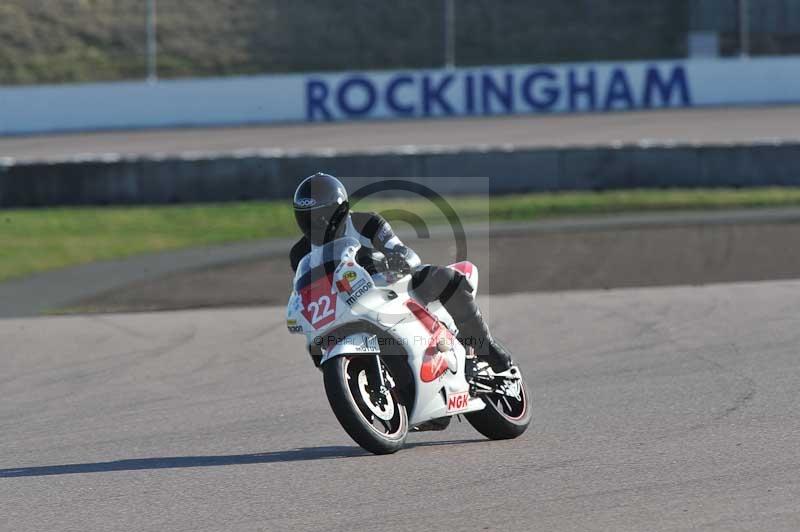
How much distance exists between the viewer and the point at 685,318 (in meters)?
11.2

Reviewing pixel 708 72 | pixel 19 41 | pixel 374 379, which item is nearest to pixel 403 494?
pixel 374 379

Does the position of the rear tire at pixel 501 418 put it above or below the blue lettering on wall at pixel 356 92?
above

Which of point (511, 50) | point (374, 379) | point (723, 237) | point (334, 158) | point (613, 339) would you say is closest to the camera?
point (374, 379)

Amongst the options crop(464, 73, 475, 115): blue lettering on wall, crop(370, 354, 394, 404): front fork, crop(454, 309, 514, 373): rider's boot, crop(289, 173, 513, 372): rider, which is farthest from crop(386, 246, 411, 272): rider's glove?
crop(464, 73, 475, 115): blue lettering on wall

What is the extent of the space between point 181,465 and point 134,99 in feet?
106

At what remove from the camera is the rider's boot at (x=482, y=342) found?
282 inches

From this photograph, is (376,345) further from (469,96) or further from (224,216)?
(469,96)

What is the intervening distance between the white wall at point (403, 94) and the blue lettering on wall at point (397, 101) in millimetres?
28

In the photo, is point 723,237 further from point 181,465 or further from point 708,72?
point 708,72

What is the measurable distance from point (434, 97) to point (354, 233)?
30.8 metres

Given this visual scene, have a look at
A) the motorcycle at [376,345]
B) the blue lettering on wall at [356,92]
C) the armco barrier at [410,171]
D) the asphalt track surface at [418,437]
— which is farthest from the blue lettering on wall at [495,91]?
the motorcycle at [376,345]

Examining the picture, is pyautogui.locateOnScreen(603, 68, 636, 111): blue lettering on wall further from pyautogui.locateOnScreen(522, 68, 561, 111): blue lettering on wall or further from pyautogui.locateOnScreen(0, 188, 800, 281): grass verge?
pyautogui.locateOnScreen(0, 188, 800, 281): grass verge

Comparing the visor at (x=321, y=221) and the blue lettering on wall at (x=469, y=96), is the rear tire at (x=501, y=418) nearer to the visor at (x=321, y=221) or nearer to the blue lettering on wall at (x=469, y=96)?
the visor at (x=321, y=221)

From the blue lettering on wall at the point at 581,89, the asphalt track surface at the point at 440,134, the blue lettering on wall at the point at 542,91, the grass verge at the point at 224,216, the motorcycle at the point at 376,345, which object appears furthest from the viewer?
the blue lettering on wall at the point at 542,91
